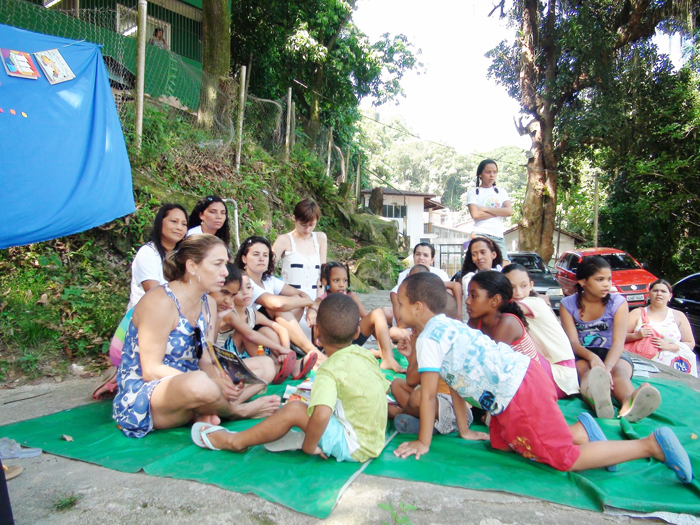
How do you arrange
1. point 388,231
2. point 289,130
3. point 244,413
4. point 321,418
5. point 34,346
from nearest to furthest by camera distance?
1. point 321,418
2. point 244,413
3. point 34,346
4. point 289,130
5. point 388,231

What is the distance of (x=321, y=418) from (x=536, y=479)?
1080 millimetres

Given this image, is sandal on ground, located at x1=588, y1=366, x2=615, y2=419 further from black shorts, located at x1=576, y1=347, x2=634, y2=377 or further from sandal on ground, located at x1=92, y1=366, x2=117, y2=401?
sandal on ground, located at x1=92, y1=366, x2=117, y2=401

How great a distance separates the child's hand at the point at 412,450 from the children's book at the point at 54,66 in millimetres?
4893

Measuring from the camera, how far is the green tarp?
212 centimetres

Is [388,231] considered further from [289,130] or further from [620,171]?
[620,171]

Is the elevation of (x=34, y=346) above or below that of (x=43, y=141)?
below

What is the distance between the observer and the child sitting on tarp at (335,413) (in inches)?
92.0

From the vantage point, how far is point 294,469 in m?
2.34

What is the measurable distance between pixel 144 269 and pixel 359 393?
2.09 metres

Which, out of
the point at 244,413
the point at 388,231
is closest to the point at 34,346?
the point at 244,413

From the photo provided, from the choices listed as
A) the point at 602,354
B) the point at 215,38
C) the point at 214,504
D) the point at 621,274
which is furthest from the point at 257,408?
the point at 621,274

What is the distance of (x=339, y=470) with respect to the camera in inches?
92.1

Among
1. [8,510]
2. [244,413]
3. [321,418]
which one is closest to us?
[8,510]

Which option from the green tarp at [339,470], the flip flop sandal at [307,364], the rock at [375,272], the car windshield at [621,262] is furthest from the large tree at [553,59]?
the green tarp at [339,470]
